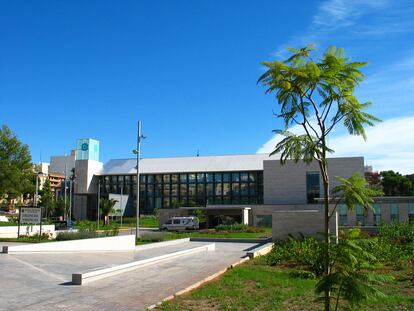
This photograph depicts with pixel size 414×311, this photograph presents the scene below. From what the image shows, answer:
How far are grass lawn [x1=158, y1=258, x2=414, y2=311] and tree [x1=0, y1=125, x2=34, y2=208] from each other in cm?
3756

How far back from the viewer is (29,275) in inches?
537

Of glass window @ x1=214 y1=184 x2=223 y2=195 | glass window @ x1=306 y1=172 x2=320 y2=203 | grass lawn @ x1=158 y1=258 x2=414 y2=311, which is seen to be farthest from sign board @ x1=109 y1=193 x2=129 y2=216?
grass lawn @ x1=158 y1=258 x2=414 y2=311

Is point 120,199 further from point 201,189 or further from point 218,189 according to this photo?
point 201,189

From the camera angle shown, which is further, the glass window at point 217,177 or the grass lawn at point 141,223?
the glass window at point 217,177

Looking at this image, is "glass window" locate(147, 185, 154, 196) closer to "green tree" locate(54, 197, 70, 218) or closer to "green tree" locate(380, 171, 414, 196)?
"green tree" locate(54, 197, 70, 218)

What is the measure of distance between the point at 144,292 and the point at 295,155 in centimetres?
602

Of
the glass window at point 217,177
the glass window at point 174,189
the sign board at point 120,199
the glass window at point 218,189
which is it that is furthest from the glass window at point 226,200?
the sign board at point 120,199

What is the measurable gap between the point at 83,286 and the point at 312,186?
6520 cm

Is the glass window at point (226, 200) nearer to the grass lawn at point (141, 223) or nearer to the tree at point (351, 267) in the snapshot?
the grass lawn at point (141, 223)

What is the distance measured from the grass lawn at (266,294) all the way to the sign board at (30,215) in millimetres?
16905

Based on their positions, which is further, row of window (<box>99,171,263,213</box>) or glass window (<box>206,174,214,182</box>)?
glass window (<box>206,174,214,182</box>)

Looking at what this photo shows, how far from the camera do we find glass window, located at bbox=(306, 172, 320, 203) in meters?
73.7

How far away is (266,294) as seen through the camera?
10836mm

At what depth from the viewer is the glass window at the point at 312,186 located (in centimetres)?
7369
